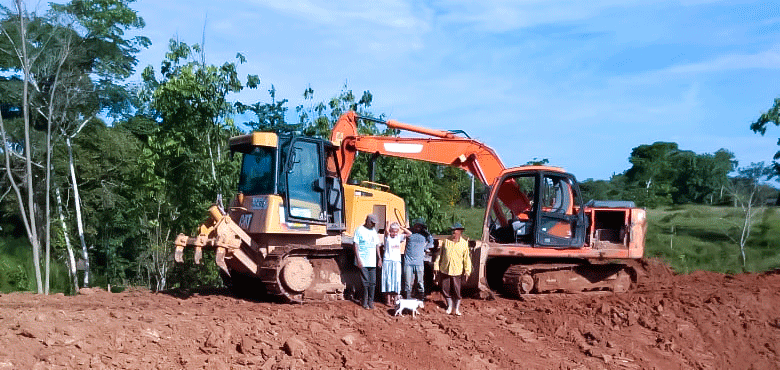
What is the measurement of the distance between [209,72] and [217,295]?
748 centimetres

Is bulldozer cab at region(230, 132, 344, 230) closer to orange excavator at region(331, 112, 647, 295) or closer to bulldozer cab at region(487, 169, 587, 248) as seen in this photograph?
orange excavator at region(331, 112, 647, 295)

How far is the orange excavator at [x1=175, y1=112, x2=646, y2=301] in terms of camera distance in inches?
494

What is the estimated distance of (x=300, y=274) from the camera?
1254cm

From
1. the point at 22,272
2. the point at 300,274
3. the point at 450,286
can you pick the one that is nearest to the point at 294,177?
the point at 300,274

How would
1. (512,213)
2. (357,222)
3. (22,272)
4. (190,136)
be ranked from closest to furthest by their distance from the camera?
(357,222) → (512,213) → (190,136) → (22,272)

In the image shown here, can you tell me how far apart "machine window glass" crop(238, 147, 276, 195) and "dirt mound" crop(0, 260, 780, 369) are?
6.00 feet

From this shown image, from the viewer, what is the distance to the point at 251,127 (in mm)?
19906

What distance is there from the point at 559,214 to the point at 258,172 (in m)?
5.33

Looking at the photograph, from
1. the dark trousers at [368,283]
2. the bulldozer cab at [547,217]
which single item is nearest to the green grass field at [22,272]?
the dark trousers at [368,283]

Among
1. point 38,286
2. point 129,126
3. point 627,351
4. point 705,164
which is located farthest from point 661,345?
point 705,164

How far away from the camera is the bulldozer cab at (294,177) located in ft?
41.7

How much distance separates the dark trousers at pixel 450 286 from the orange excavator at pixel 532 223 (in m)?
0.95

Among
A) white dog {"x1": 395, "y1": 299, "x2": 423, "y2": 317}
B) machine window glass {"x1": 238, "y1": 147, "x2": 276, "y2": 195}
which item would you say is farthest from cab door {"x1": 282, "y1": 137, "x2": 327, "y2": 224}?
white dog {"x1": 395, "y1": 299, "x2": 423, "y2": 317}

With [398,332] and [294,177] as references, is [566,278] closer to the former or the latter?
[398,332]
